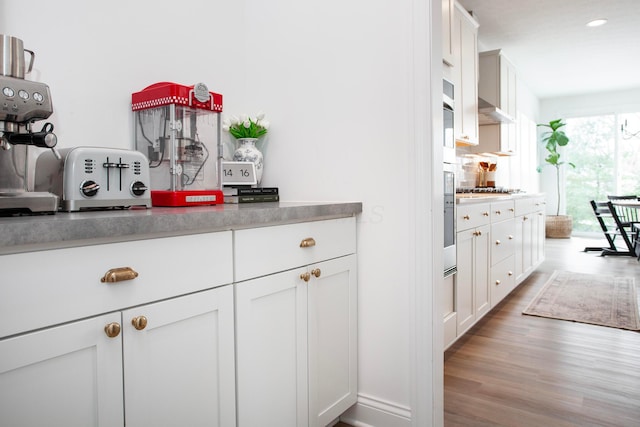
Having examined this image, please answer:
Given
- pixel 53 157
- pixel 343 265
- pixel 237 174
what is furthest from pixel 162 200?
pixel 343 265

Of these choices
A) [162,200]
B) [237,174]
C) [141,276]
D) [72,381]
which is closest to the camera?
[72,381]

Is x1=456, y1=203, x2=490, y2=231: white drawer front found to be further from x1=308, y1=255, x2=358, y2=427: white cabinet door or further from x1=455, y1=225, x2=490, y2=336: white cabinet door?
x1=308, y1=255, x2=358, y2=427: white cabinet door

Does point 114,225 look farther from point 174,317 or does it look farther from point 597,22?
point 597,22

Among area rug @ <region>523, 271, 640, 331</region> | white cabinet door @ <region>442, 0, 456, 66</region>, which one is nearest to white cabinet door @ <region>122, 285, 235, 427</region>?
white cabinet door @ <region>442, 0, 456, 66</region>

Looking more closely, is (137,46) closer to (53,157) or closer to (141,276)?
(53,157)

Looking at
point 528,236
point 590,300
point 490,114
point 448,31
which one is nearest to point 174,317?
point 448,31

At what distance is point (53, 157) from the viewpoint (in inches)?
48.3

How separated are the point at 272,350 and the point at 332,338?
1.08ft

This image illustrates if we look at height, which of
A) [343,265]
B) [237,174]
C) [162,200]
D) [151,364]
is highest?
[237,174]

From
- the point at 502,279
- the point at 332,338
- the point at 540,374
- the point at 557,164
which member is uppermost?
the point at 557,164

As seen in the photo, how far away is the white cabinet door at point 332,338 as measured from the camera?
1.50m

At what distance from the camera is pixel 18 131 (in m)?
1.05

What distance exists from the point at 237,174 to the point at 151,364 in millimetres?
954

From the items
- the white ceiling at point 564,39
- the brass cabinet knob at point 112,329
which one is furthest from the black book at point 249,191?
the white ceiling at point 564,39
